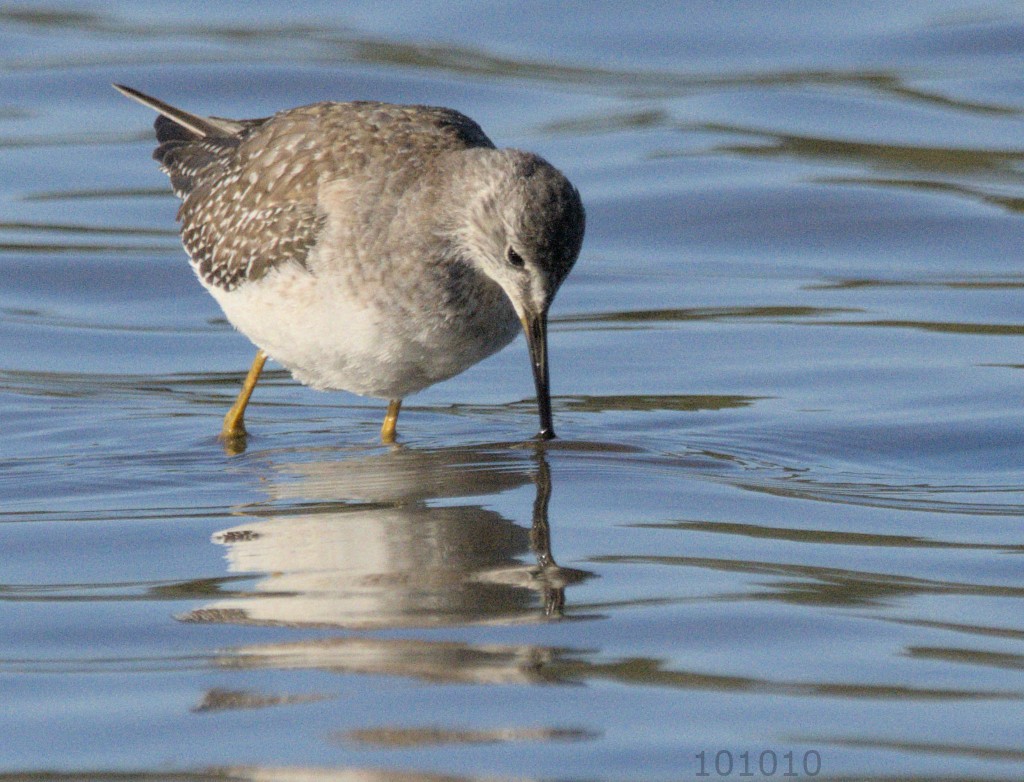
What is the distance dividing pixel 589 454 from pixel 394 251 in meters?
1.28

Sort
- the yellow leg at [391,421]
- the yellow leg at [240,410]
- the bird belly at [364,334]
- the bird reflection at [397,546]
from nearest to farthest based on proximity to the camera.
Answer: the bird reflection at [397,546], the bird belly at [364,334], the yellow leg at [391,421], the yellow leg at [240,410]

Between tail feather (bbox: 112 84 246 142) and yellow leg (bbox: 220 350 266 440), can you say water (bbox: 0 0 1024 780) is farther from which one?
tail feather (bbox: 112 84 246 142)

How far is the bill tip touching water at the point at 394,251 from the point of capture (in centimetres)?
785

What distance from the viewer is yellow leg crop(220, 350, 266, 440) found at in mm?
8930

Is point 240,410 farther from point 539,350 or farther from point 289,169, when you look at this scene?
point 539,350

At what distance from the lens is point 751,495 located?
7.52m

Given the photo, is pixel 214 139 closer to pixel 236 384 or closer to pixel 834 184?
pixel 236 384

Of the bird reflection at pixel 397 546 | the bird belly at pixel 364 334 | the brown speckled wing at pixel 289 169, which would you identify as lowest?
the bird reflection at pixel 397 546

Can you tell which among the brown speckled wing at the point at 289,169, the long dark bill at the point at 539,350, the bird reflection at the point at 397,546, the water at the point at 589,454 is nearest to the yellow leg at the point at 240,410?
the water at the point at 589,454

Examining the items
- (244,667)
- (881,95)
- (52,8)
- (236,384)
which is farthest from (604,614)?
(52,8)

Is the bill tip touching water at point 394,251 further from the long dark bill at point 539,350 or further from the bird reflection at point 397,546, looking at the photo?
the bird reflection at point 397,546

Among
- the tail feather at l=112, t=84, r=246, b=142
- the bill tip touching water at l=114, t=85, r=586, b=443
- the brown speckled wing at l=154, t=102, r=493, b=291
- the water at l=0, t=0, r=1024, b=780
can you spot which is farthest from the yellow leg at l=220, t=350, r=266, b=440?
the tail feather at l=112, t=84, r=246, b=142

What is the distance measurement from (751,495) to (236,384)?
146 inches

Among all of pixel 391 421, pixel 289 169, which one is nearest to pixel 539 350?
pixel 391 421
